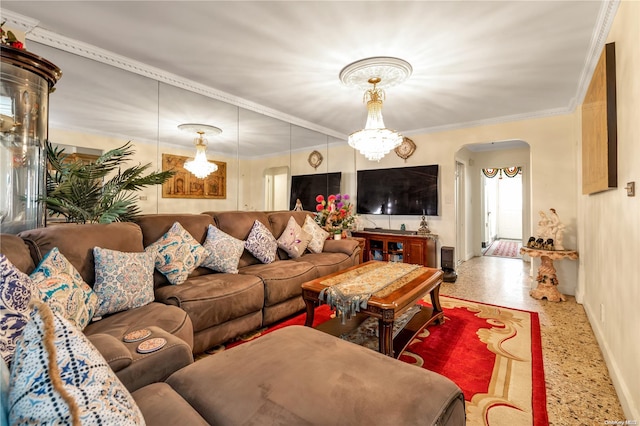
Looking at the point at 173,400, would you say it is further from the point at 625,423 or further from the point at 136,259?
the point at 625,423

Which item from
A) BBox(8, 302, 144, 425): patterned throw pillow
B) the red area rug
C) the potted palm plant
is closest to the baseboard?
the red area rug

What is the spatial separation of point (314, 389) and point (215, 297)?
1395 millimetres

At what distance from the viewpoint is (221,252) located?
273cm

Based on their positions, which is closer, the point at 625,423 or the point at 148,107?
the point at 625,423

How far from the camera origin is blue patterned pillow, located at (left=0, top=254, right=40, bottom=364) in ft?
3.24

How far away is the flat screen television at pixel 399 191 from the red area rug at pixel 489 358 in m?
2.14

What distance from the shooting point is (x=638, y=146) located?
150 centimetres

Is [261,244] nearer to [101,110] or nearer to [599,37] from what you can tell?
[101,110]

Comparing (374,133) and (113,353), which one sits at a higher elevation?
(374,133)

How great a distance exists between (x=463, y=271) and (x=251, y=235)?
3968 millimetres

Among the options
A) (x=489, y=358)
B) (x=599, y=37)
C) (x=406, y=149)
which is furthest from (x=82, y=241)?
(x=406, y=149)

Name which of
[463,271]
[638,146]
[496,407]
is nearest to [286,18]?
[638,146]

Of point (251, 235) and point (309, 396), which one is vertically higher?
point (251, 235)

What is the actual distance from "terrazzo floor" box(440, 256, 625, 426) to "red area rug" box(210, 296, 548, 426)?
78mm
